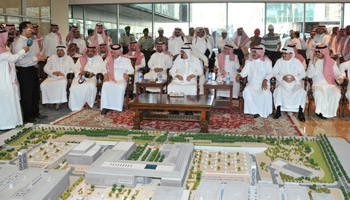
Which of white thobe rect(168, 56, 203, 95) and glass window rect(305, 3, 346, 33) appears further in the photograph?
glass window rect(305, 3, 346, 33)

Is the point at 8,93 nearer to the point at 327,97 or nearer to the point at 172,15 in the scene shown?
the point at 327,97

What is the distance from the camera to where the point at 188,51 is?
7750mm

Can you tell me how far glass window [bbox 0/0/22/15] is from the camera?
9.33 m

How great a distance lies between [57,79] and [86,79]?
2.09 ft

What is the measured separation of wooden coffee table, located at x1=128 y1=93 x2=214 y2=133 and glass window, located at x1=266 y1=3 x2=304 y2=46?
6353 mm

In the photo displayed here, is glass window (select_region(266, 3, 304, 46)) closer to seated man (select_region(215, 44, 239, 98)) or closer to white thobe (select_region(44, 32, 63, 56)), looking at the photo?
seated man (select_region(215, 44, 239, 98))

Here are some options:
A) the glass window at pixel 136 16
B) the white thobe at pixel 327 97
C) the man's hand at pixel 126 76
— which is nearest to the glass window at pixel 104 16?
the glass window at pixel 136 16

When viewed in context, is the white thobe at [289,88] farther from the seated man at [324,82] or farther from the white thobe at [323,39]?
the white thobe at [323,39]

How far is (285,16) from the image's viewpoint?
36.8ft

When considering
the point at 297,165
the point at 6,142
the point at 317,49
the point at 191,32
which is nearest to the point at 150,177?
the point at 297,165

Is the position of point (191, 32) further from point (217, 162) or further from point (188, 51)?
point (217, 162)

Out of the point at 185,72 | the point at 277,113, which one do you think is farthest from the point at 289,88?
the point at 185,72

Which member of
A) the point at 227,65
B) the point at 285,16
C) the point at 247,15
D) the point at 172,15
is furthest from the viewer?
the point at 172,15

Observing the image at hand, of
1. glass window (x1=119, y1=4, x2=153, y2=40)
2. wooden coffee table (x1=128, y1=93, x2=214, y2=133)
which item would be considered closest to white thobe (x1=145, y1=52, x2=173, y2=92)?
wooden coffee table (x1=128, y1=93, x2=214, y2=133)
